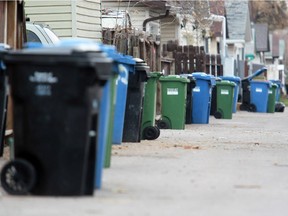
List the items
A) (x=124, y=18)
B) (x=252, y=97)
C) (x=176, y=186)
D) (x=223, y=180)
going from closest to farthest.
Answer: (x=176, y=186) → (x=223, y=180) → (x=124, y=18) → (x=252, y=97)

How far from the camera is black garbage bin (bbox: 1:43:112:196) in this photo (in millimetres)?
8445

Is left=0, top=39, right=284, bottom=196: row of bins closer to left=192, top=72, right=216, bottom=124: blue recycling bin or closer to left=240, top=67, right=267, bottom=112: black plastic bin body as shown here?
left=192, top=72, right=216, bottom=124: blue recycling bin

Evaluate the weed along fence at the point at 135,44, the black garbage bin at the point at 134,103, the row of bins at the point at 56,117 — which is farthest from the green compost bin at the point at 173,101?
the row of bins at the point at 56,117

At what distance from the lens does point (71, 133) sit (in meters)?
8.45

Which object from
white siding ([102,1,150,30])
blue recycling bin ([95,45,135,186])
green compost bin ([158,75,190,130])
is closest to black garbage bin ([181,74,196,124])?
green compost bin ([158,75,190,130])

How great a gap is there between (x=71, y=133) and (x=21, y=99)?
0.59m

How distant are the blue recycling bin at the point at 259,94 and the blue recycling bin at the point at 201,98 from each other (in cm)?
982

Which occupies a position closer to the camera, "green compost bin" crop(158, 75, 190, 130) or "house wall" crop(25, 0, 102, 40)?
"green compost bin" crop(158, 75, 190, 130)

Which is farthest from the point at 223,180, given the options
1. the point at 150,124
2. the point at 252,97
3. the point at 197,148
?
the point at 252,97

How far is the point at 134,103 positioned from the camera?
1470 cm

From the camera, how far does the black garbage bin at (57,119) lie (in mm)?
8445

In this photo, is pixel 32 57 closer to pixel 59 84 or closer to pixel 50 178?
pixel 59 84

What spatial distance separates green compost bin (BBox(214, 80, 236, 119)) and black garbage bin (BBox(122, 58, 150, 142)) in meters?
12.2

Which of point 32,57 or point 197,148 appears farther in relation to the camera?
point 197,148
